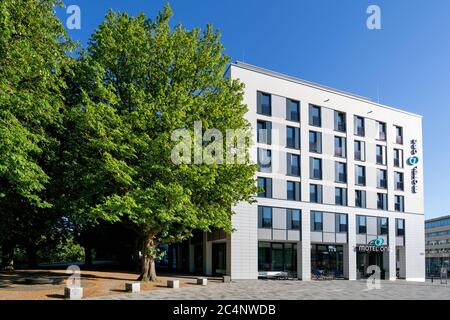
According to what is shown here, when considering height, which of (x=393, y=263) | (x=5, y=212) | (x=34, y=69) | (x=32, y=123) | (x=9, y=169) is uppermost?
(x=34, y=69)

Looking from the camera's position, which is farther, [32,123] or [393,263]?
[393,263]

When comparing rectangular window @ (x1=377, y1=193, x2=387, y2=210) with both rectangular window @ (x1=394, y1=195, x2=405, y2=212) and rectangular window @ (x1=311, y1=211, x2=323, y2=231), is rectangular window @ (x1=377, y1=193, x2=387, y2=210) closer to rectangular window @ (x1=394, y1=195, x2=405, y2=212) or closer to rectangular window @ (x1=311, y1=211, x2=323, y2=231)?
rectangular window @ (x1=394, y1=195, x2=405, y2=212)

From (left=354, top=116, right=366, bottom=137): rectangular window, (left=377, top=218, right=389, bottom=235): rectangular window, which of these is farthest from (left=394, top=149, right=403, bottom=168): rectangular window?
(left=377, top=218, right=389, bottom=235): rectangular window

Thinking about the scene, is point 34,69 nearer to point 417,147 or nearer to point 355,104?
point 355,104

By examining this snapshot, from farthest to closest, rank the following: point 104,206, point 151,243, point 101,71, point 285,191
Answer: point 285,191 < point 151,243 < point 101,71 < point 104,206

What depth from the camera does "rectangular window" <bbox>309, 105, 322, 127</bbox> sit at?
4538cm

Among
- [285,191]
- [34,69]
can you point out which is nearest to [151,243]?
[34,69]

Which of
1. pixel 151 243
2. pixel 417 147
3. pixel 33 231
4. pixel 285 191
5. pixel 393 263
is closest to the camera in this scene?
pixel 151 243

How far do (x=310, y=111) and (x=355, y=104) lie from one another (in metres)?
6.13

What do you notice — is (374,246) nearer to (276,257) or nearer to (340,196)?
(340,196)

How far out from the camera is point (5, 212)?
26.9 metres

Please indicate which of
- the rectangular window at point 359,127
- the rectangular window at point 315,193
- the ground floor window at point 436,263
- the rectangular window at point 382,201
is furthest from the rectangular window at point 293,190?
the ground floor window at point 436,263

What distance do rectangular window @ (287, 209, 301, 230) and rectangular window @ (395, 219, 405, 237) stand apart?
13.4m

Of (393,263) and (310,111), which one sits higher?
(310,111)
